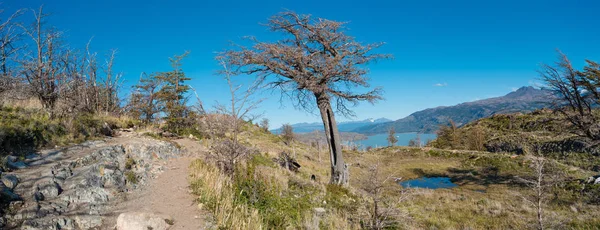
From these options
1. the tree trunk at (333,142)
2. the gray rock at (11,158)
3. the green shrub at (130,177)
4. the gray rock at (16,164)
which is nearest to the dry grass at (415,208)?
the tree trunk at (333,142)

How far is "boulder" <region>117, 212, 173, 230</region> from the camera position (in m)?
5.22

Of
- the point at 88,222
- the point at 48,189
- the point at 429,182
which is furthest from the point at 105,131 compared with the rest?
the point at 429,182

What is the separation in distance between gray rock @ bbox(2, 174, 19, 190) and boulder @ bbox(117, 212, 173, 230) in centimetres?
227

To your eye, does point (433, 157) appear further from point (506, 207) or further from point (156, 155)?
point (156, 155)

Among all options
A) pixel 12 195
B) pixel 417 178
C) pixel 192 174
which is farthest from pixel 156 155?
pixel 417 178

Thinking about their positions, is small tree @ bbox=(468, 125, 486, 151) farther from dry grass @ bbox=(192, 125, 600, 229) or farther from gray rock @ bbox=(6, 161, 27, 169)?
gray rock @ bbox=(6, 161, 27, 169)

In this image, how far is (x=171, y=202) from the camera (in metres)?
7.35

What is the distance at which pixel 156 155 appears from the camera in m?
11.8

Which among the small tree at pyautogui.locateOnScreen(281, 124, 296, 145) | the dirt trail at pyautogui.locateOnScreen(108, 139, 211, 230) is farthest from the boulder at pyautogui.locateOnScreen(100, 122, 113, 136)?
the small tree at pyautogui.locateOnScreen(281, 124, 296, 145)

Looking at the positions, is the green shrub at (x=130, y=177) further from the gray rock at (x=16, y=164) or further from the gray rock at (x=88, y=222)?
the gray rock at (x=88, y=222)

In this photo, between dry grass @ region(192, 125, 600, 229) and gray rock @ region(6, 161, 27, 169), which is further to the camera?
dry grass @ region(192, 125, 600, 229)

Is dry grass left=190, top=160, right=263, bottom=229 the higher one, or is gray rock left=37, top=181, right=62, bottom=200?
A: gray rock left=37, top=181, right=62, bottom=200

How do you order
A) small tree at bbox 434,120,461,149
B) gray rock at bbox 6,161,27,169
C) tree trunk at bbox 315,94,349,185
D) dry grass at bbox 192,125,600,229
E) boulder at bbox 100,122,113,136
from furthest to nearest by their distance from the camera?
small tree at bbox 434,120,461,149, tree trunk at bbox 315,94,349,185, boulder at bbox 100,122,113,136, dry grass at bbox 192,125,600,229, gray rock at bbox 6,161,27,169

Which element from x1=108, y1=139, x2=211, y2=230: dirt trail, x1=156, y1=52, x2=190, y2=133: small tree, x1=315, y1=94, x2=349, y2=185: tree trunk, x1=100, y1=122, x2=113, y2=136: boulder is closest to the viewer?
x1=108, y1=139, x2=211, y2=230: dirt trail
